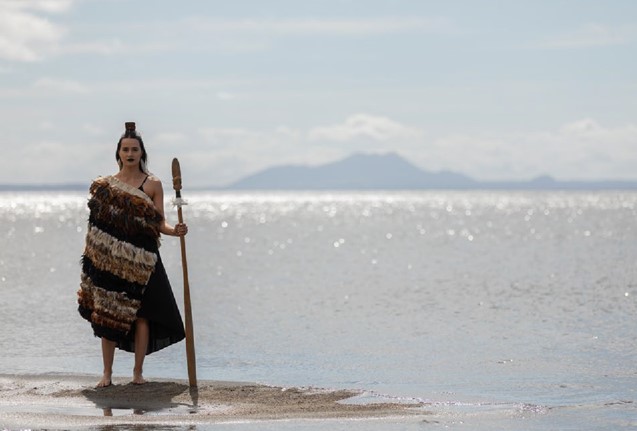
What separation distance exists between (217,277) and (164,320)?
23.2 meters

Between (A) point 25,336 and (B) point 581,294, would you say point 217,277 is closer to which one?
(B) point 581,294

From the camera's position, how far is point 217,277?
33875mm

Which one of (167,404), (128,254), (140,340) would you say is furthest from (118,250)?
(167,404)

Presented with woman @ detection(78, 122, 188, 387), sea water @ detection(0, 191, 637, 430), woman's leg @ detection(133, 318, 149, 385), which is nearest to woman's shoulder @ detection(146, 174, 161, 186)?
woman @ detection(78, 122, 188, 387)

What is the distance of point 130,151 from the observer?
34.4ft

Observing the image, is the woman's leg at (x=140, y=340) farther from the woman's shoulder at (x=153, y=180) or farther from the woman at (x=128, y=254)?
the woman's shoulder at (x=153, y=180)

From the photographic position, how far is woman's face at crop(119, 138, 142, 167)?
10.5 metres

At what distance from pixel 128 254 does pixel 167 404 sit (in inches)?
52.5

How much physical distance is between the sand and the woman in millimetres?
548

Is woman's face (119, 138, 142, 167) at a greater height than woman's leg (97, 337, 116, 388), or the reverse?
woman's face (119, 138, 142, 167)

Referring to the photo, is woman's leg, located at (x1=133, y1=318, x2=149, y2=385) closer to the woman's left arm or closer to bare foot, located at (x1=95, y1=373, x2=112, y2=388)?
bare foot, located at (x1=95, y1=373, x2=112, y2=388)

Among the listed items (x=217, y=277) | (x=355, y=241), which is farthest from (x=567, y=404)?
(x=355, y=241)

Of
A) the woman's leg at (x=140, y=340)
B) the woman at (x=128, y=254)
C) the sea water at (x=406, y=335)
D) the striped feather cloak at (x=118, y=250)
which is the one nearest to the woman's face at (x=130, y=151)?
the woman at (x=128, y=254)

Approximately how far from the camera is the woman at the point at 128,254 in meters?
10.5
